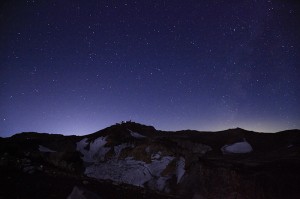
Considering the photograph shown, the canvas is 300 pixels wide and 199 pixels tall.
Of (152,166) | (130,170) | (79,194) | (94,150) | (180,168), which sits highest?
(94,150)

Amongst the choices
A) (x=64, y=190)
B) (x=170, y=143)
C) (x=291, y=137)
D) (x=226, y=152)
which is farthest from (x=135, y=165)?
(x=291, y=137)

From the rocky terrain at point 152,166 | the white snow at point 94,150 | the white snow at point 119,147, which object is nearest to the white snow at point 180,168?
the rocky terrain at point 152,166

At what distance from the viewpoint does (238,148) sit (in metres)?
45.2

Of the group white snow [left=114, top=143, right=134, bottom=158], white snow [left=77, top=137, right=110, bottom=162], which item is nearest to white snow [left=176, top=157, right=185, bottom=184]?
white snow [left=114, top=143, right=134, bottom=158]

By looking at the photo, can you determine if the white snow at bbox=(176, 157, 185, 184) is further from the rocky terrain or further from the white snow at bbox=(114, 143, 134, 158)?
the white snow at bbox=(114, 143, 134, 158)

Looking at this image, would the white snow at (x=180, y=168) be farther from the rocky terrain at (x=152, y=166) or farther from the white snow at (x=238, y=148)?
the white snow at (x=238, y=148)

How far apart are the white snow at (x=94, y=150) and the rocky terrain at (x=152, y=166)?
6.6 inches

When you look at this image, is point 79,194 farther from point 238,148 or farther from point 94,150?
point 238,148

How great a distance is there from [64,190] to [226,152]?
34209 millimetres

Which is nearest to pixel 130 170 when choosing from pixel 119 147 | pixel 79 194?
pixel 119 147

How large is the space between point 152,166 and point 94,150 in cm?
1378

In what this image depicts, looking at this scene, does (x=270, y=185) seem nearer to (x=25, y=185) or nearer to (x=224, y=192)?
(x=224, y=192)

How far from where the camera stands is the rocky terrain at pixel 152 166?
55.1 ft

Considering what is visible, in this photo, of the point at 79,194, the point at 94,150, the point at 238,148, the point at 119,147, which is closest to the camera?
the point at 79,194
